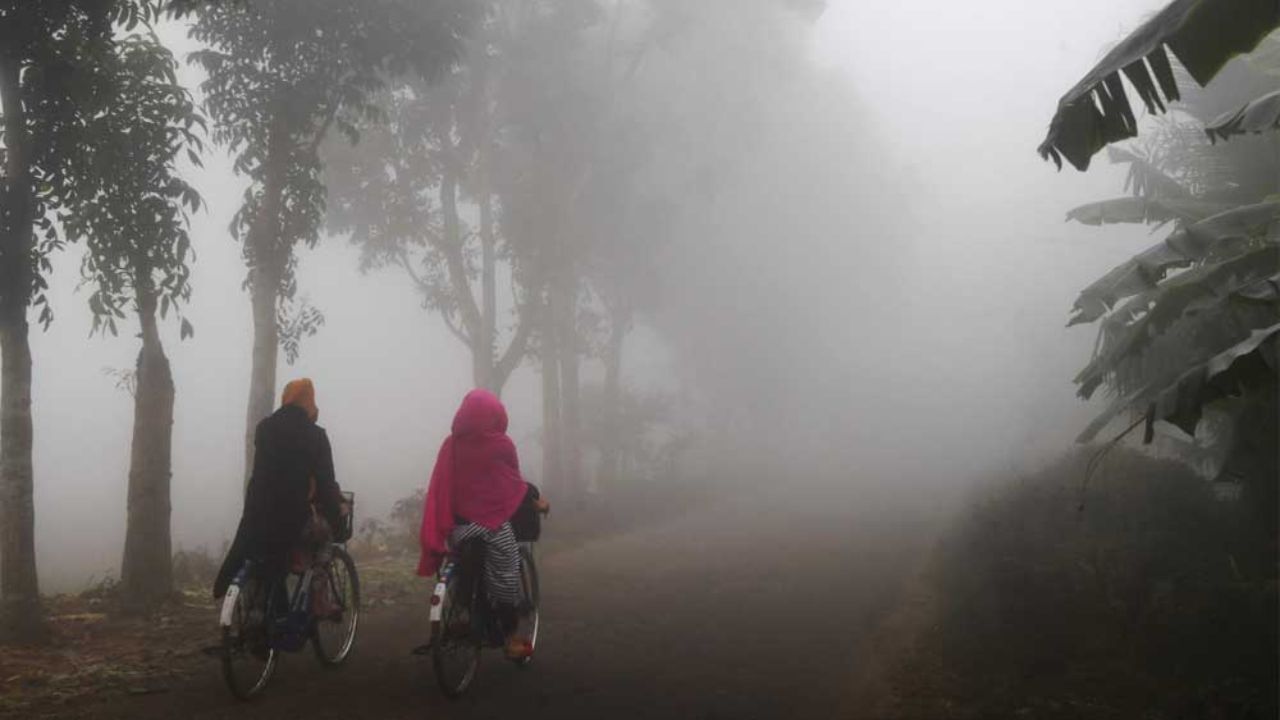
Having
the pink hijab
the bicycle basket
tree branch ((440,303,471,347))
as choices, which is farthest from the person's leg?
tree branch ((440,303,471,347))

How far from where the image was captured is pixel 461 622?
6.53m

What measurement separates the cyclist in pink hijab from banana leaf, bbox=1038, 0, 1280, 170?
4.19 meters

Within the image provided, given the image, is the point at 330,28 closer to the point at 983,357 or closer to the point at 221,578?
the point at 221,578

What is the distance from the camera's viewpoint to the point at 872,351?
54.9m

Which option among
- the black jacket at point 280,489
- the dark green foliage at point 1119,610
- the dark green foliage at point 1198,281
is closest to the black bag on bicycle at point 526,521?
the black jacket at point 280,489

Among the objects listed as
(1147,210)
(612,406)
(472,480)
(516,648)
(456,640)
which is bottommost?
(516,648)

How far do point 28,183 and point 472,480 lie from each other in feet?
16.8

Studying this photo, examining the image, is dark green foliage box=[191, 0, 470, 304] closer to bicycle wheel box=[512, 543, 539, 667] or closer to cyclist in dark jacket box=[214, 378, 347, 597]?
cyclist in dark jacket box=[214, 378, 347, 597]

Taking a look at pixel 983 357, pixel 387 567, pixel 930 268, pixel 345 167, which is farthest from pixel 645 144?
pixel 930 268

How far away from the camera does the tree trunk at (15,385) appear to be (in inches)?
317

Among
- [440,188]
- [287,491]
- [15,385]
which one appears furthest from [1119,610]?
[440,188]

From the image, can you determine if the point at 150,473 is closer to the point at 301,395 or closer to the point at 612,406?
the point at 301,395

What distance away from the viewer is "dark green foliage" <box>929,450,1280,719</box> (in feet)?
20.6

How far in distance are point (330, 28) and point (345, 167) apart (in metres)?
6.88
